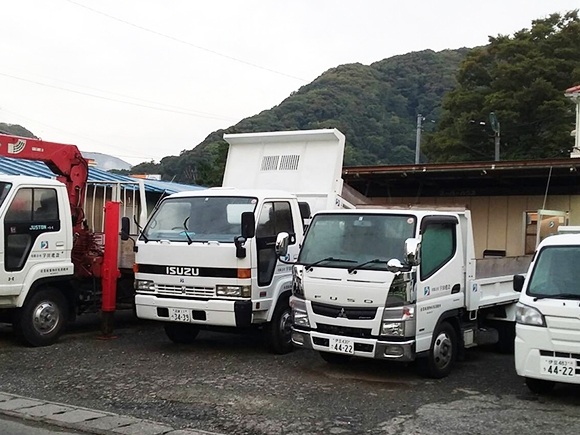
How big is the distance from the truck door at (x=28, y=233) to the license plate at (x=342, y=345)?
4.55 metres

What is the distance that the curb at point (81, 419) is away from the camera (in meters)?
6.21

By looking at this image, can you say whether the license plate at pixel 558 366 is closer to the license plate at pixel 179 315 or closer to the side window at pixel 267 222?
the side window at pixel 267 222

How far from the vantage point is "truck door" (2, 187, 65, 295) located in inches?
376

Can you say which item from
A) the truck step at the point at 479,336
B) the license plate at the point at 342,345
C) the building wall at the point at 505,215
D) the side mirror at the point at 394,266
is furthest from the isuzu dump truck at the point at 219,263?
the building wall at the point at 505,215

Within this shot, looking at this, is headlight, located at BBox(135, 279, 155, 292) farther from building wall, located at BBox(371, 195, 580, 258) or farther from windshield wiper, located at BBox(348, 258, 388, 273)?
building wall, located at BBox(371, 195, 580, 258)

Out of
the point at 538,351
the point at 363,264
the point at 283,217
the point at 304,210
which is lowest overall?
the point at 538,351

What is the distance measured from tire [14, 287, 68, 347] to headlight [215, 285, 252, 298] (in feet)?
8.83

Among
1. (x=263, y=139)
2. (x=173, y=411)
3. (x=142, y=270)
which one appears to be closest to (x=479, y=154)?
(x=263, y=139)

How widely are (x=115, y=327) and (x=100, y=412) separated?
18.5ft

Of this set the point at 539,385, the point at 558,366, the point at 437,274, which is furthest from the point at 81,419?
the point at 539,385

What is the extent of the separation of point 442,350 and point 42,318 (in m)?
5.73

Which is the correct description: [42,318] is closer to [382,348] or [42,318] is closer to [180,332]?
[180,332]

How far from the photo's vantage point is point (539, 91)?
35.4 metres

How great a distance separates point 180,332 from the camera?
418 inches
